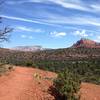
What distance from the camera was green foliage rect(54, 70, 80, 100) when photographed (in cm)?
2156

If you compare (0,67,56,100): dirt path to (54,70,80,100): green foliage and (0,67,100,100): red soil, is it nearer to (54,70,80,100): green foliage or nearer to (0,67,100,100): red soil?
(0,67,100,100): red soil

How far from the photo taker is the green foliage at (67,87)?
21.6 metres

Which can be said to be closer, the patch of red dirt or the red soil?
the red soil

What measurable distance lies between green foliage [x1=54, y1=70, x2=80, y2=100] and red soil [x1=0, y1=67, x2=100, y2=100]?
76 centimetres

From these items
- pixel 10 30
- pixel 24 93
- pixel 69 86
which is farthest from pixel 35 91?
pixel 10 30

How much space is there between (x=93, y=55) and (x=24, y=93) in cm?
9872

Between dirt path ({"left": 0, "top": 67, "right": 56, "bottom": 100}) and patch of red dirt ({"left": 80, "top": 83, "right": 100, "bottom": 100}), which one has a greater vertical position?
dirt path ({"left": 0, "top": 67, "right": 56, "bottom": 100})

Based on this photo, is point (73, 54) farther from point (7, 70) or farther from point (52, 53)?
point (7, 70)

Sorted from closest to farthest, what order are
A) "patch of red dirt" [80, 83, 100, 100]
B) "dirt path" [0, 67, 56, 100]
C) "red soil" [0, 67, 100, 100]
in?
"dirt path" [0, 67, 56, 100] < "red soil" [0, 67, 100, 100] < "patch of red dirt" [80, 83, 100, 100]

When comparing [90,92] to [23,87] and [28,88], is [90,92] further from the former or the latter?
[23,87]

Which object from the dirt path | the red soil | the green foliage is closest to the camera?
the dirt path

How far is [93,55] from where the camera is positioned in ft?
386

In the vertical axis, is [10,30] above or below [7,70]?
above

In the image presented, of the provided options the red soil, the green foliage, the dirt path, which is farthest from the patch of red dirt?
the dirt path
